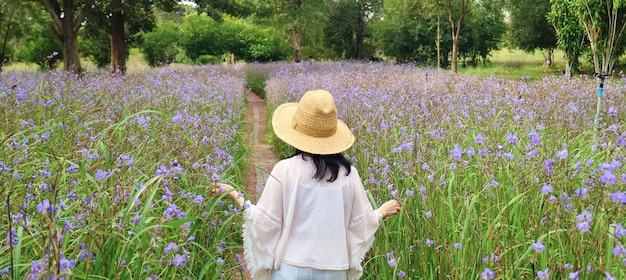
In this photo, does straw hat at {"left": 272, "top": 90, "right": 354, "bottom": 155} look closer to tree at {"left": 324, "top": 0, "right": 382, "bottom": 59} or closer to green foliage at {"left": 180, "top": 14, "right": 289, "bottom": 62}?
tree at {"left": 324, "top": 0, "right": 382, "bottom": 59}

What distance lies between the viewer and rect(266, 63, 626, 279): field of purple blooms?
6.88 feet

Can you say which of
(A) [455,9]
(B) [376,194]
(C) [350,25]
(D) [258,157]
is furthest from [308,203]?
(C) [350,25]

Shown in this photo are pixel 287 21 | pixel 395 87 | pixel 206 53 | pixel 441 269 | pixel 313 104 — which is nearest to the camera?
pixel 313 104

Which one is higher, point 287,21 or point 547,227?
point 287,21

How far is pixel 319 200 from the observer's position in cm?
234

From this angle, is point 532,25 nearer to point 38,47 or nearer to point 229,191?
point 38,47

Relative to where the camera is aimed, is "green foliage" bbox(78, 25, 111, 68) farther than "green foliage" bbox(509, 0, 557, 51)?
Yes

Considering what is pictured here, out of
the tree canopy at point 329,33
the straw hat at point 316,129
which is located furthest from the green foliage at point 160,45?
the straw hat at point 316,129

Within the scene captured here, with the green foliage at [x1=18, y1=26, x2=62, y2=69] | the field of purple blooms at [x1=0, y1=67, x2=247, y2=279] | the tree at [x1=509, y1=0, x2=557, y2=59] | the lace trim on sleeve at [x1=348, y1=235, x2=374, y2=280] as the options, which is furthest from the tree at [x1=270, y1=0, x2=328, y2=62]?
the lace trim on sleeve at [x1=348, y1=235, x2=374, y2=280]

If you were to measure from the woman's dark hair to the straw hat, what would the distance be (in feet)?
0.24

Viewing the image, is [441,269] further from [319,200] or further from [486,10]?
[486,10]

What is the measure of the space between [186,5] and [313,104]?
15883 millimetres

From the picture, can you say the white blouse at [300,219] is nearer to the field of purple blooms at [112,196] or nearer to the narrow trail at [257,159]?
the narrow trail at [257,159]

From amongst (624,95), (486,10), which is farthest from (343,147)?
(486,10)
